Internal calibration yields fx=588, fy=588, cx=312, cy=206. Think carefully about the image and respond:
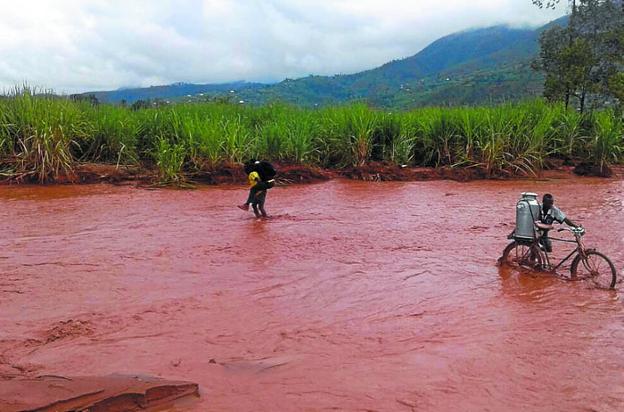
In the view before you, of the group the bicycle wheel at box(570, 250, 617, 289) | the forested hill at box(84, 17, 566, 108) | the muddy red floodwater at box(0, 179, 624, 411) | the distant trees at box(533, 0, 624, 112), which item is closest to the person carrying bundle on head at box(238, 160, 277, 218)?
the muddy red floodwater at box(0, 179, 624, 411)

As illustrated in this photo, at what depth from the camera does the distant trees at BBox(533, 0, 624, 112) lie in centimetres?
1728

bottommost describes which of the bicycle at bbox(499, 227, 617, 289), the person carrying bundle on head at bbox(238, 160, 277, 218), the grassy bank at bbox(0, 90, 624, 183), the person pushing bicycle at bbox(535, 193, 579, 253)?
the bicycle at bbox(499, 227, 617, 289)

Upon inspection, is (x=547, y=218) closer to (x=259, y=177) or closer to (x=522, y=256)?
(x=522, y=256)

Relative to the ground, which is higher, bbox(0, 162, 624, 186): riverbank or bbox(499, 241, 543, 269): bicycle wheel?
bbox(0, 162, 624, 186): riverbank

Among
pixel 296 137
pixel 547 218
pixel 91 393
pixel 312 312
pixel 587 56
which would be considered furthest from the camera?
pixel 587 56

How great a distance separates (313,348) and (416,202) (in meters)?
6.80

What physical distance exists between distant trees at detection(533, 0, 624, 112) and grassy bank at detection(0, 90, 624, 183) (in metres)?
2.45

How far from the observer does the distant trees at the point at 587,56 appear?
17.3 m

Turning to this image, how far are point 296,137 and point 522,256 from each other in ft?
26.5

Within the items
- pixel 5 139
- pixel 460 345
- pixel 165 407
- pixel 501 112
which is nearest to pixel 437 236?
pixel 460 345

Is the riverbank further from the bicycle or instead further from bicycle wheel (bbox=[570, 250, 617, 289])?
bicycle wheel (bbox=[570, 250, 617, 289])

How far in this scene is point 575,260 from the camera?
5859 mm

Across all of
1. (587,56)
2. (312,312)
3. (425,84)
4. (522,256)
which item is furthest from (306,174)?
(425,84)

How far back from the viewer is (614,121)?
15289 mm
